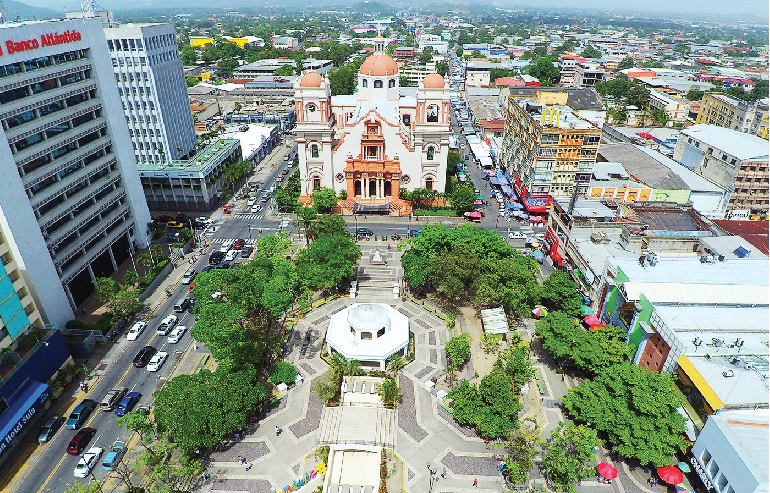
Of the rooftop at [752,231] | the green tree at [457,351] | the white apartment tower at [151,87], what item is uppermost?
the white apartment tower at [151,87]

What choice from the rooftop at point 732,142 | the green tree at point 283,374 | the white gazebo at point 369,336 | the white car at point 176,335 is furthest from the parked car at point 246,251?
the rooftop at point 732,142

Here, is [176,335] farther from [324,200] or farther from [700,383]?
[700,383]

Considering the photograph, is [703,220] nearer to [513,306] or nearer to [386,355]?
[513,306]

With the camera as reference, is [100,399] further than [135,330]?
No

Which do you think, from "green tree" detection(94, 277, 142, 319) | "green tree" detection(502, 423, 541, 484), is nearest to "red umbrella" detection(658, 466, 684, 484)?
"green tree" detection(502, 423, 541, 484)

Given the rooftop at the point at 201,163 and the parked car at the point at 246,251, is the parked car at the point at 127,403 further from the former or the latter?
the rooftop at the point at 201,163

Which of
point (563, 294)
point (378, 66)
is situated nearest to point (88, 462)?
point (563, 294)
